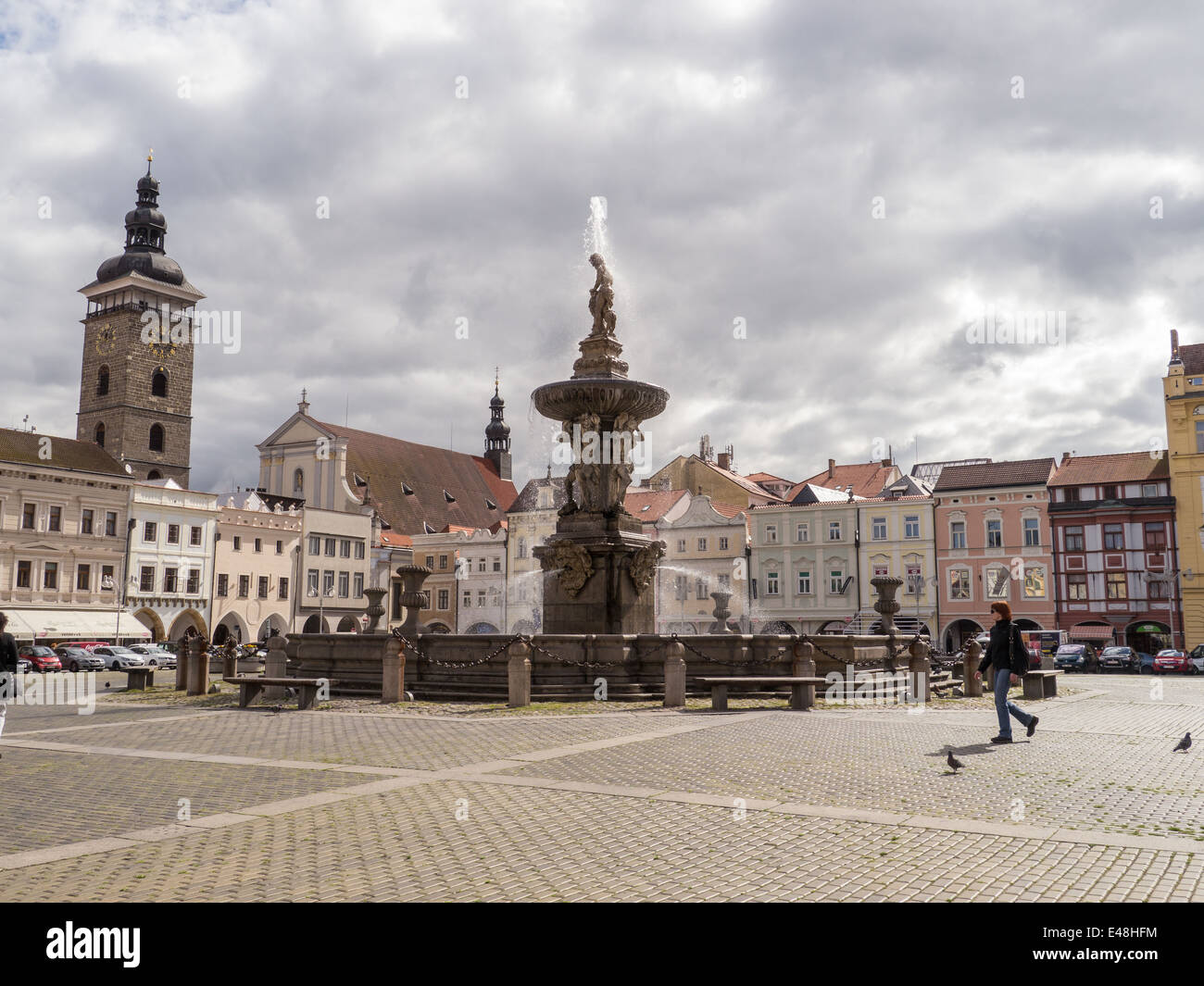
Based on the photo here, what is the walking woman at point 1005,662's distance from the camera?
40.8ft

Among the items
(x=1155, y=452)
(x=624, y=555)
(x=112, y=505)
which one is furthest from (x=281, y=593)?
(x=1155, y=452)

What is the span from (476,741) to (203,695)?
11742mm

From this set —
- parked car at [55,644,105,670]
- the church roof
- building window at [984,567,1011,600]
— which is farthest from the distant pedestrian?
the church roof

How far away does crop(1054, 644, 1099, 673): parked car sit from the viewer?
44031mm

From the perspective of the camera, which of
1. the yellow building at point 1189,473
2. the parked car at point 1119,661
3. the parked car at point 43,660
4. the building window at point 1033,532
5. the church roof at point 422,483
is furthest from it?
the church roof at point 422,483

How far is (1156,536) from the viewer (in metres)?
54.6

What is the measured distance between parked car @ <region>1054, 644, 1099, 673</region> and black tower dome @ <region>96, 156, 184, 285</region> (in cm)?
7146

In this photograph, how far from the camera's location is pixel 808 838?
692cm

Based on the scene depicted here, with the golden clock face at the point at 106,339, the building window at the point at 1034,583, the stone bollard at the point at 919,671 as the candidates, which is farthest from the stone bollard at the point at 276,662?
the golden clock face at the point at 106,339

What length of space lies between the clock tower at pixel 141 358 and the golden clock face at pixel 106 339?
7 centimetres

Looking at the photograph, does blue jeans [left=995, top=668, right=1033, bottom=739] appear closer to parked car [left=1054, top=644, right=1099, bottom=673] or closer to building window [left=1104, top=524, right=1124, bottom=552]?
parked car [left=1054, top=644, right=1099, bottom=673]

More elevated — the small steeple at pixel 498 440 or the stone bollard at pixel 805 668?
the small steeple at pixel 498 440

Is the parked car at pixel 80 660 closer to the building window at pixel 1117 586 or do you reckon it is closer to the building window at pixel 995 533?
the building window at pixel 995 533
